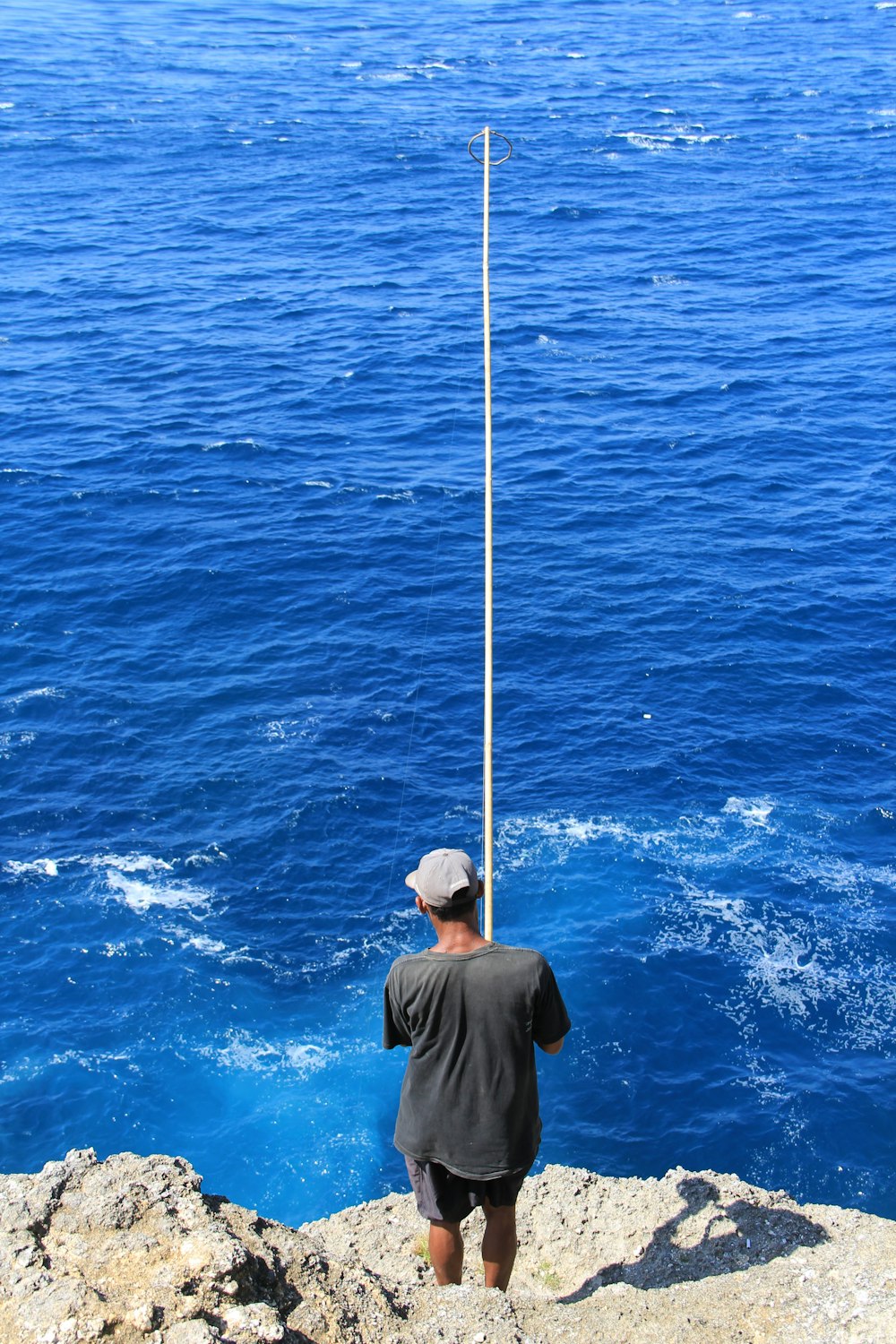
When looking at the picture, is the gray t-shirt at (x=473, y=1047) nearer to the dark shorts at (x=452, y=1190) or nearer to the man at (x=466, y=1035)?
the man at (x=466, y=1035)

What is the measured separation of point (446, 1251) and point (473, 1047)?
2083 mm

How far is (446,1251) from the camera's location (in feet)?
29.6

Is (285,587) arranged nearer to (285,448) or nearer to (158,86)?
(285,448)

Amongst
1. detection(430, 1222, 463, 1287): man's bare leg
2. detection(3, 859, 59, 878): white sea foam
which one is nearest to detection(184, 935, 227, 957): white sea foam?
detection(3, 859, 59, 878): white sea foam

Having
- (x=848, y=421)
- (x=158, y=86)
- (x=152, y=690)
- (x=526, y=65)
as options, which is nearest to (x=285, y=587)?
(x=152, y=690)

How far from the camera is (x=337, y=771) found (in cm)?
3103

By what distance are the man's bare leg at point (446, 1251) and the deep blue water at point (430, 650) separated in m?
13.5

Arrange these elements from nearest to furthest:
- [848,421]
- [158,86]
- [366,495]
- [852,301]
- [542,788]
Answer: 1. [542,788]
2. [366,495]
3. [848,421]
4. [852,301]
5. [158,86]

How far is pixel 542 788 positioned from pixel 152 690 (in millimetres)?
10773

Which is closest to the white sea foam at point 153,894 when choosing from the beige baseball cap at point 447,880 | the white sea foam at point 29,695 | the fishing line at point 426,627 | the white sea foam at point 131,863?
the white sea foam at point 131,863

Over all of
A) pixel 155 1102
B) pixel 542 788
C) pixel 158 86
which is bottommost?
pixel 155 1102

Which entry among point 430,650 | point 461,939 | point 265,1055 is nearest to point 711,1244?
point 461,939

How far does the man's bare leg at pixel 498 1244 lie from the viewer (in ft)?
→ 28.8

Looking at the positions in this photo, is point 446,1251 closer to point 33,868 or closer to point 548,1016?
point 548,1016
